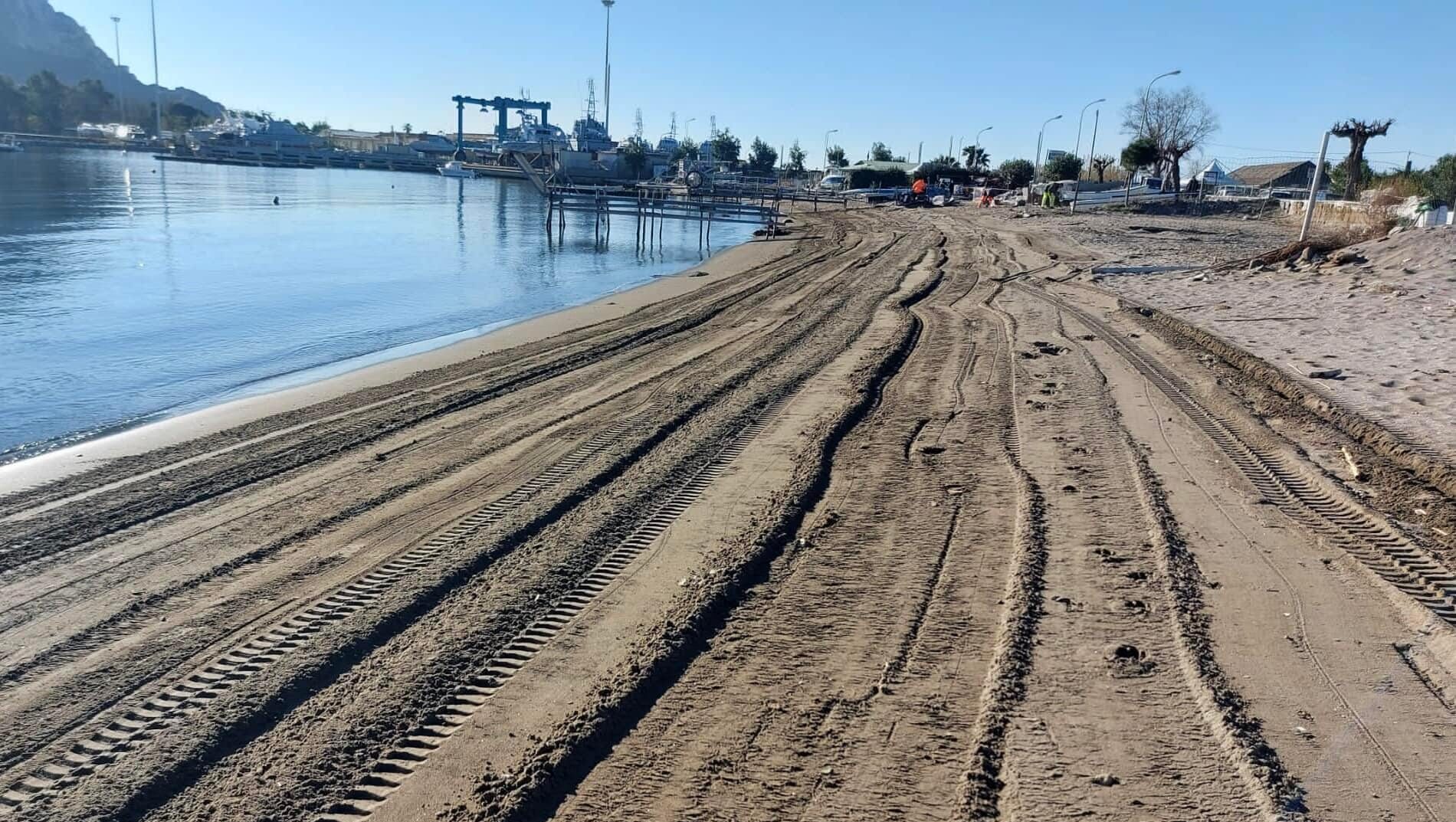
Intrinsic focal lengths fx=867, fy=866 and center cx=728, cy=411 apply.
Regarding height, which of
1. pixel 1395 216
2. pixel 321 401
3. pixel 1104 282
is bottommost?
pixel 321 401

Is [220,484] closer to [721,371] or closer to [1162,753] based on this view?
[721,371]

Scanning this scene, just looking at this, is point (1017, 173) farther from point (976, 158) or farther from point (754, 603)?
point (754, 603)

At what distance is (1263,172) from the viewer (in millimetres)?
61375

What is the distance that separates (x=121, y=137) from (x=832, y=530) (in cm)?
16280

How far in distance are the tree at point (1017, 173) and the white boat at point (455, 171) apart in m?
67.8

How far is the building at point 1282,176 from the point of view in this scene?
56.4 m

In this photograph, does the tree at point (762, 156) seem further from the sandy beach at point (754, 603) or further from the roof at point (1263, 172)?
the sandy beach at point (754, 603)

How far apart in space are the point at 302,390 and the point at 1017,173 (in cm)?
6693

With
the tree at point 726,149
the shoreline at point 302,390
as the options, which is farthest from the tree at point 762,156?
the shoreline at point 302,390

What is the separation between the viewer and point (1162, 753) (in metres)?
3.38

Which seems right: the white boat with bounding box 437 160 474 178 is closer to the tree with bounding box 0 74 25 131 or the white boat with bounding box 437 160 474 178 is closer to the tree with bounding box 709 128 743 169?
the tree with bounding box 709 128 743 169

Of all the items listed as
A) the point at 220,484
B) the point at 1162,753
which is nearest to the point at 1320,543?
the point at 1162,753

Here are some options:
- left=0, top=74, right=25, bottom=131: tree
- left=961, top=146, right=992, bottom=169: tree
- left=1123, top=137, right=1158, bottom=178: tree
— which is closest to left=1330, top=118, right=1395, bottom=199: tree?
left=1123, top=137, right=1158, bottom=178: tree

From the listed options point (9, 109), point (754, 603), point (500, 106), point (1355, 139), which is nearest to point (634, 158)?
point (500, 106)
